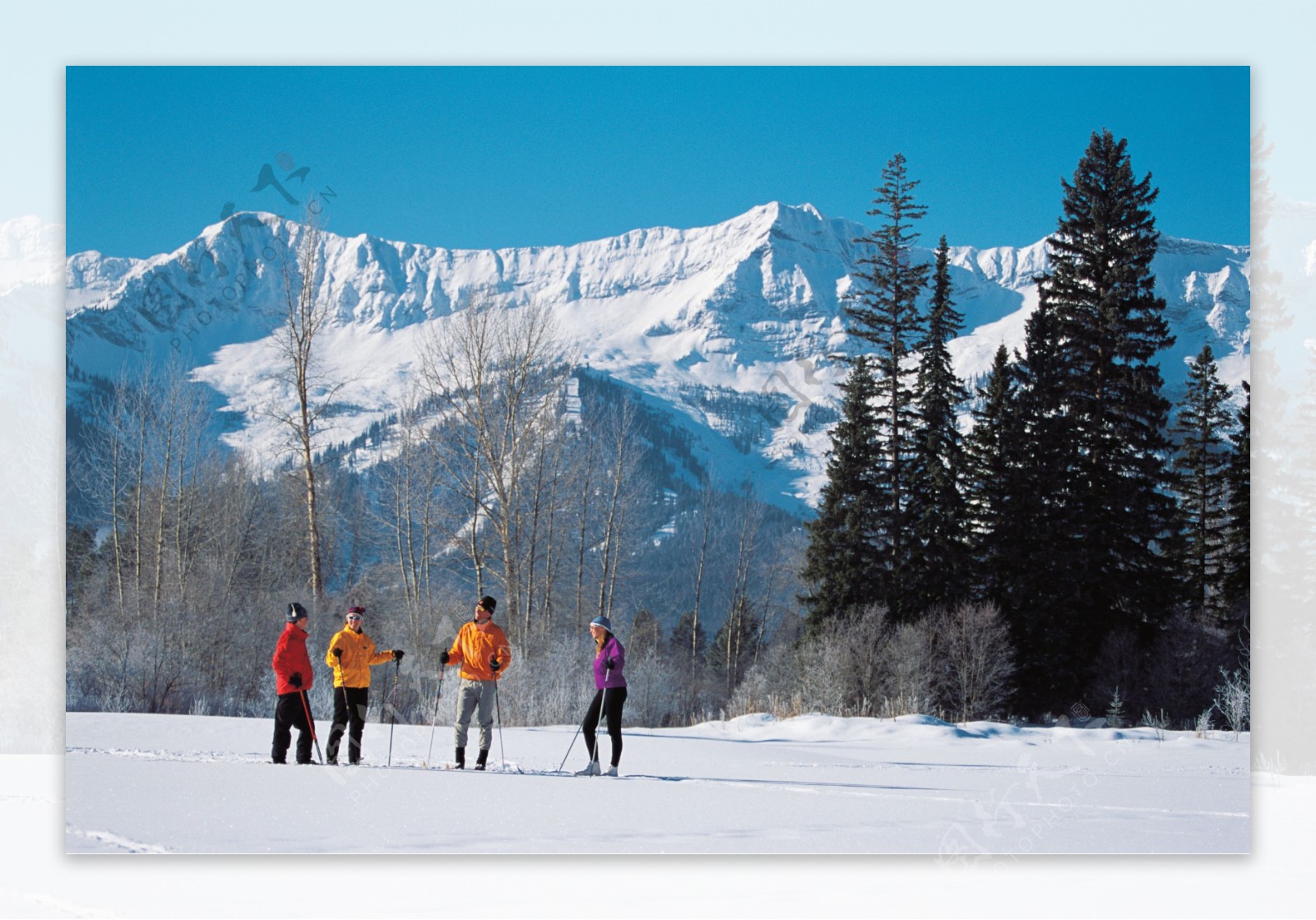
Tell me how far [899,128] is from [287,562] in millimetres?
22181

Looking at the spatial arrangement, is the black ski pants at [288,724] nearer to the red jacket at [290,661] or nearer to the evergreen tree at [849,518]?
the red jacket at [290,661]

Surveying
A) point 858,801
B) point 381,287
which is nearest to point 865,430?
point 381,287

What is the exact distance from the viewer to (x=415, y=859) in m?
6.93

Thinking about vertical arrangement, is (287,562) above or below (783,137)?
below

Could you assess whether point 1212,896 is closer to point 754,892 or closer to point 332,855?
point 754,892

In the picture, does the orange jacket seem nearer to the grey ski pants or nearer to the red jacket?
the grey ski pants

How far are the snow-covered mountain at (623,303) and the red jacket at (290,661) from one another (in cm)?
312

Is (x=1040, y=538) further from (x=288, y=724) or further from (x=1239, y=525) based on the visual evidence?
(x=288, y=724)

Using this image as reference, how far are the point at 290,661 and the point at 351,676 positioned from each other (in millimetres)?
497

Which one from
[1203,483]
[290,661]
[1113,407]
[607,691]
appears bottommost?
[607,691]

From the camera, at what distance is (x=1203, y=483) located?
1412 cm

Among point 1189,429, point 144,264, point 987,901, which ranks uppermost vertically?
point 144,264

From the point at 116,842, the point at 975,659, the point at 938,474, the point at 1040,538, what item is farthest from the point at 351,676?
the point at 938,474

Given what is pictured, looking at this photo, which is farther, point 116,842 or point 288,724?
point 288,724
